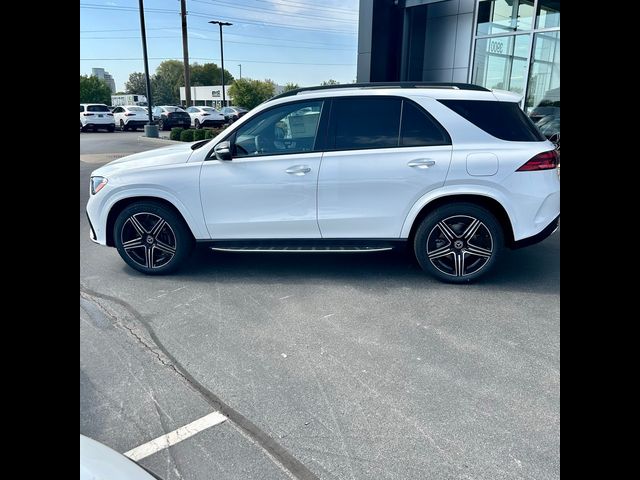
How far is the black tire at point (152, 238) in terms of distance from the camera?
489 centimetres

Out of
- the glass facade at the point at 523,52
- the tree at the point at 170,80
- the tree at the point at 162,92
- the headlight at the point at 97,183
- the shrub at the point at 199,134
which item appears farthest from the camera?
the tree at the point at 170,80

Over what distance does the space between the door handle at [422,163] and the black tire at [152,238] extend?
95.3 inches

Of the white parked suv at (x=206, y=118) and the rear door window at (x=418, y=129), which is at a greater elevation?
the white parked suv at (x=206, y=118)

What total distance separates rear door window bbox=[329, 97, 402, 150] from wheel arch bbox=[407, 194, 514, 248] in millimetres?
701

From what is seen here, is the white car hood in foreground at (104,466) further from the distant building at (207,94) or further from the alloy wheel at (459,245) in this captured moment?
the distant building at (207,94)

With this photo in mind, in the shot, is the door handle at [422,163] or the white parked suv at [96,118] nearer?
the door handle at [422,163]

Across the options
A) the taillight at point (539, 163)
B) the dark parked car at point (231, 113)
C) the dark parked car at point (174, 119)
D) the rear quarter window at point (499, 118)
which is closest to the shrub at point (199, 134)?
the dark parked car at point (174, 119)

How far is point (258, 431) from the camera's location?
2.64 meters

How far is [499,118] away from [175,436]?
13.0ft

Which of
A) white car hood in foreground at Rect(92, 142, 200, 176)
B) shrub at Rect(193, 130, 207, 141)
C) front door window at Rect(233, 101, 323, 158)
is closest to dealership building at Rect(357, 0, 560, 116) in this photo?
shrub at Rect(193, 130, 207, 141)

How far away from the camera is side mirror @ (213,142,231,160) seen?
4.66m

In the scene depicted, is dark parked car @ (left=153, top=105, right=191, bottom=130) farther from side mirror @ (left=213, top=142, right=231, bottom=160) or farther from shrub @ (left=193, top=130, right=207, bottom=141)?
side mirror @ (left=213, top=142, right=231, bottom=160)

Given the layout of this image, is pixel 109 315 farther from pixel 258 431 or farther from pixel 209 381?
pixel 258 431
